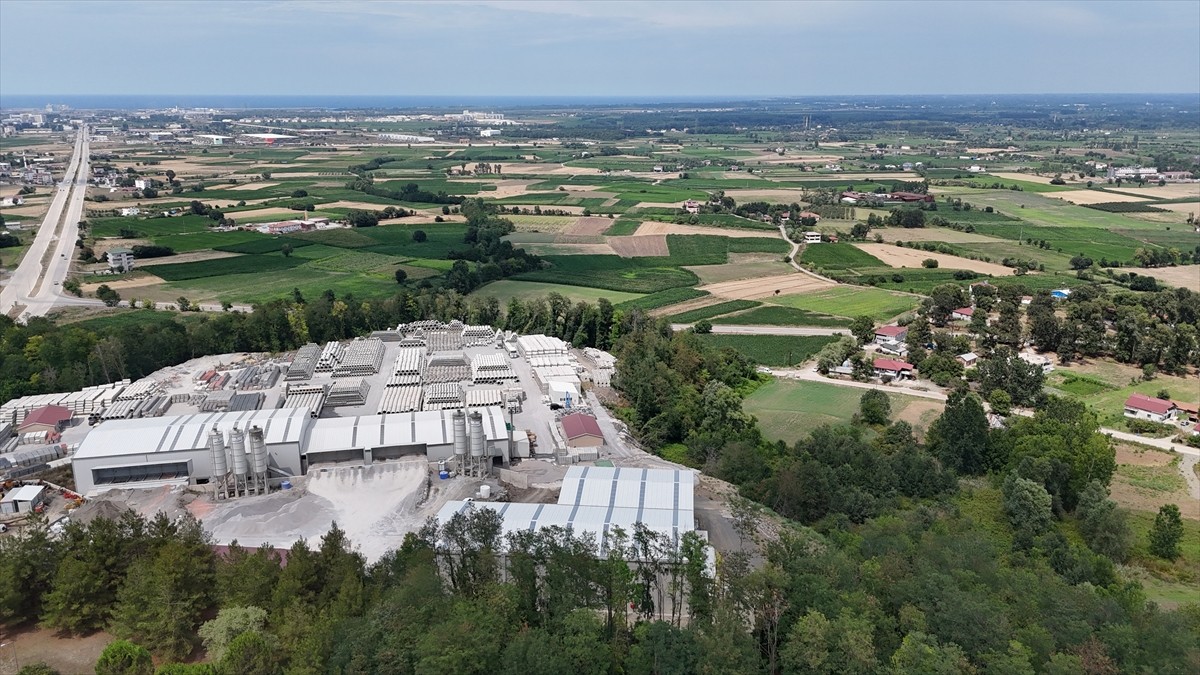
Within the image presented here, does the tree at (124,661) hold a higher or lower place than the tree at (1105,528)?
higher

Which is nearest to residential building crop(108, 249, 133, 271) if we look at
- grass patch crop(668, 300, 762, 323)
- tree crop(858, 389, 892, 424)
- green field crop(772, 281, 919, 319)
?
grass patch crop(668, 300, 762, 323)

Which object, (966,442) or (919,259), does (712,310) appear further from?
(919,259)

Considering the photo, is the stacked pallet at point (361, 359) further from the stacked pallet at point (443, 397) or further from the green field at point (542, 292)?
the green field at point (542, 292)

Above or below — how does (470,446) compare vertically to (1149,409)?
above

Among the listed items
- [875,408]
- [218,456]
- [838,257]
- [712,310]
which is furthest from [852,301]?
[218,456]

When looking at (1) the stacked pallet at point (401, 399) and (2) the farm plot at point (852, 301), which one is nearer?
(1) the stacked pallet at point (401, 399)

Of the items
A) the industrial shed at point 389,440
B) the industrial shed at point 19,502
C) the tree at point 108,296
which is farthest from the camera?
the tree at point 108,296

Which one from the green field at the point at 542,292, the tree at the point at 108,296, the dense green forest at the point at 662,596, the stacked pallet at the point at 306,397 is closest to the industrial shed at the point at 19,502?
the dense green forest at the point at 662,596
